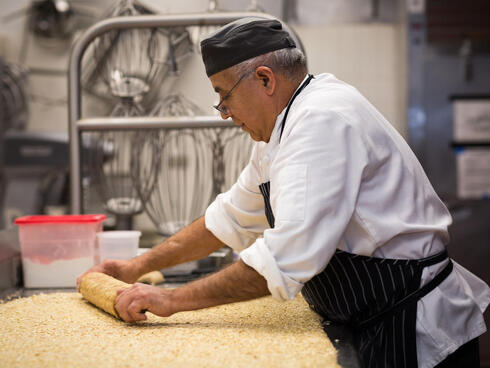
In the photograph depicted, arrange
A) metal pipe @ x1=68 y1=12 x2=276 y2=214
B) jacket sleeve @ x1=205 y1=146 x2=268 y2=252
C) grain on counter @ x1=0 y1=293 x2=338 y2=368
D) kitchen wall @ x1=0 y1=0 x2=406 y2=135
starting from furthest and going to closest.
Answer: kitchen wall @ x1=0 y1=0 x2=406 y2=135 < metal pipe @ x1=68 y1=12 x2=276 y2=214 < jacket sleeve @ x1=205 y1=146 x2=268 y2=252 < grain on counter @ x1=0 y1=293 x2=338 y2=368

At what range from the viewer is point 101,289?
1.22m

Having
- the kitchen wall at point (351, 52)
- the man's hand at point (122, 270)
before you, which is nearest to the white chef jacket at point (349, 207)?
the man's hand at point (122, 270)

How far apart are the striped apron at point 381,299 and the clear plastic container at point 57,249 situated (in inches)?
28.8

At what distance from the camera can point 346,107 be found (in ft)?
3.44

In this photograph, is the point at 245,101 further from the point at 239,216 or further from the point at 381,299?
the point at 381,299

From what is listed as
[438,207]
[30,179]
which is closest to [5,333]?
[438,207]

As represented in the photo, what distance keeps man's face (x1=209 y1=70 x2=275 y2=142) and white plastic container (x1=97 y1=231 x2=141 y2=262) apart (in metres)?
0.55

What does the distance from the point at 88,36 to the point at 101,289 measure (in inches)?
34.3

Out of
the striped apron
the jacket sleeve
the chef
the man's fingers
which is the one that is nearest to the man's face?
the chef

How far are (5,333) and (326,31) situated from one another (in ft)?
7.43

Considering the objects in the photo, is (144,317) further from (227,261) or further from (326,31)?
(326,31)

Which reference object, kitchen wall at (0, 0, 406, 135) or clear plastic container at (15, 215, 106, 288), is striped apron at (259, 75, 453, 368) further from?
kitchen wall at (0, 0, 406, 135)

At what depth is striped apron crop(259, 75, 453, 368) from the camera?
1.07 meters

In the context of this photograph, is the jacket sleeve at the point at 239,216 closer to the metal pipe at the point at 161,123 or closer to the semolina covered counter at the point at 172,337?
the semolina covered counter at the point at 172,337
